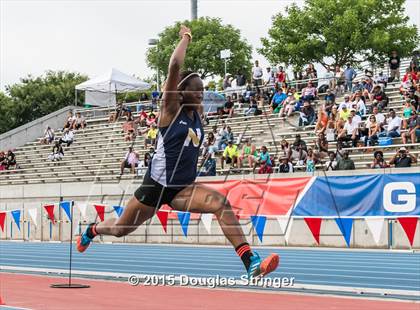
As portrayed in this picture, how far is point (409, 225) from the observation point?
1723 centimetres

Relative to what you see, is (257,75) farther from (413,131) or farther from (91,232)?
(91,232)

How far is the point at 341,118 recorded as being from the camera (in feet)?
68.2

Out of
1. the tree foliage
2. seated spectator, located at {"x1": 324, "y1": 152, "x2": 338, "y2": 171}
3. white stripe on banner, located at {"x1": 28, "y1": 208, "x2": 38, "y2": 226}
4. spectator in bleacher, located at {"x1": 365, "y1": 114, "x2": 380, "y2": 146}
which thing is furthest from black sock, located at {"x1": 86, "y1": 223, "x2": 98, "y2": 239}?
the tree foliage

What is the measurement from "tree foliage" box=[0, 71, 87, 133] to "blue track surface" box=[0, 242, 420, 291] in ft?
166

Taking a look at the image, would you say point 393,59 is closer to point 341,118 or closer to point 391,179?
point 341,118

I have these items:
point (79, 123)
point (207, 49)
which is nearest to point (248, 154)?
point (79, 123)

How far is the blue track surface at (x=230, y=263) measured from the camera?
40.0 feet

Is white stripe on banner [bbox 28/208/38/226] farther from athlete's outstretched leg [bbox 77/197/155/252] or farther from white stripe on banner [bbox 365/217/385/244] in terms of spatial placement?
athlete's outstretched leg [bbox 77/197/155/252]

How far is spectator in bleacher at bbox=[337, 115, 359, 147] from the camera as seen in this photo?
20.2 metres

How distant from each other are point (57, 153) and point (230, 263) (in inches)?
652

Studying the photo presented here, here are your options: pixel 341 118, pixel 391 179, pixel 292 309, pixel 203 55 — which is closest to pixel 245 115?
pixel 341 118

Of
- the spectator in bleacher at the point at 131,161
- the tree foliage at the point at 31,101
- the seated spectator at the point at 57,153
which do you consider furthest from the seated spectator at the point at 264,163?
the tree foliage at the point at 31,101

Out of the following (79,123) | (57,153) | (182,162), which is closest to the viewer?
(182,162)

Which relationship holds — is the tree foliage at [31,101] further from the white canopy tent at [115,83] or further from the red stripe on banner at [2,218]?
the red stripe on banner at [2,218]
